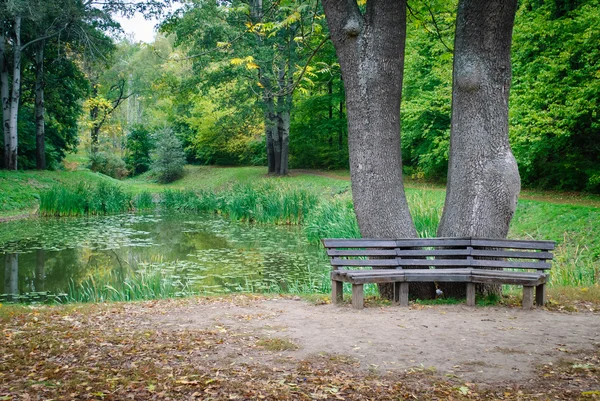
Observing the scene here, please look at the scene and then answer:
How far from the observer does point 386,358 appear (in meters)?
4.14

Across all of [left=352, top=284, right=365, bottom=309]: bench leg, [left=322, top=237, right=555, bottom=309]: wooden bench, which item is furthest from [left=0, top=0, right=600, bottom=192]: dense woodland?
[left=352, top=284, right=365, bottom=309]: bench leg

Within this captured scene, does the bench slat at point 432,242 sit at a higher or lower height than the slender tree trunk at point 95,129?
lower

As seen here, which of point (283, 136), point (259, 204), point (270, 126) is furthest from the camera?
point (270, 126)

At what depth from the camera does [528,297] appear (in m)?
5.74

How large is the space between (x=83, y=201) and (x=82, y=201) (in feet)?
0.16

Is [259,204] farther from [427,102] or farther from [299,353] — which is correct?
[299,353]

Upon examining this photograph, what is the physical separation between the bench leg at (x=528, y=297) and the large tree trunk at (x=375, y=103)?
1.02m

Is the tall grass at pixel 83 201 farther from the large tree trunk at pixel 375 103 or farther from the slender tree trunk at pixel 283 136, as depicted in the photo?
the large tree trunk at pixel 375 103

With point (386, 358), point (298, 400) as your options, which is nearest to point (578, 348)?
point (386, 358)

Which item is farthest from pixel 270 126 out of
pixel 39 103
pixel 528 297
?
pixel 528 297

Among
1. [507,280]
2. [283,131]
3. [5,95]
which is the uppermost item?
[5,95]

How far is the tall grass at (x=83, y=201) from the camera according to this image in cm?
1753

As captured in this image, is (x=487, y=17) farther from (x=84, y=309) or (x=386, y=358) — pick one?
(x=84, y=309)

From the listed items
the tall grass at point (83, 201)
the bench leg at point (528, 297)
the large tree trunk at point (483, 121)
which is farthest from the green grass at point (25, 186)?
the bench leg at point (528, 297)
